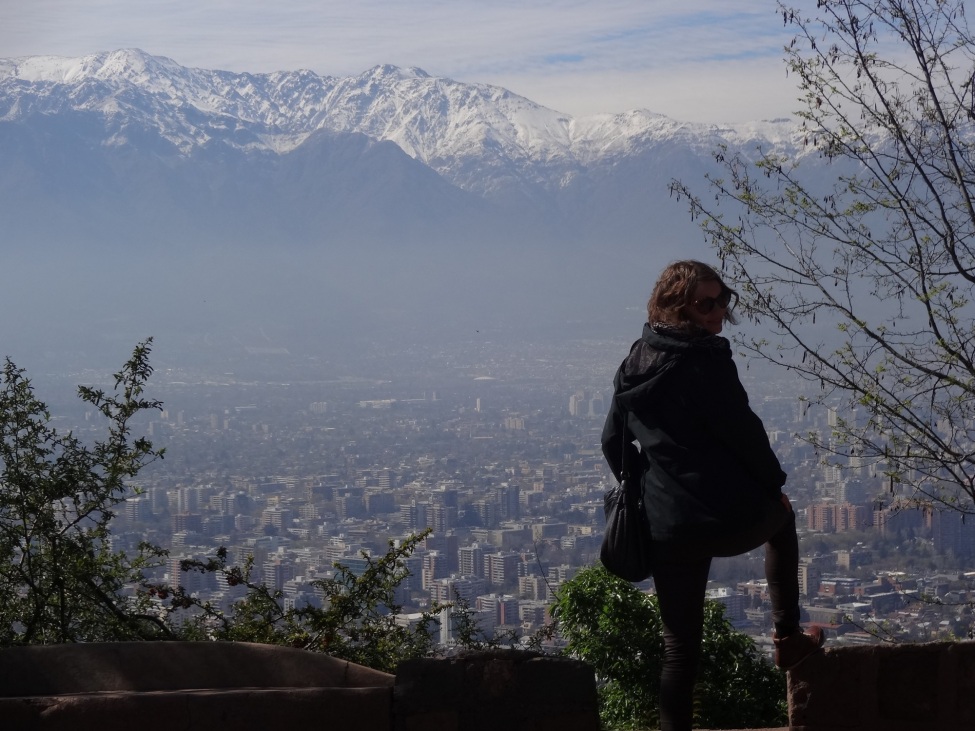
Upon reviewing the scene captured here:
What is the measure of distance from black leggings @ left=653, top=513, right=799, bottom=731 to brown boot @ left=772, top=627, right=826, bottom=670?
3 cm

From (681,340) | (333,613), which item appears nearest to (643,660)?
(333,613)

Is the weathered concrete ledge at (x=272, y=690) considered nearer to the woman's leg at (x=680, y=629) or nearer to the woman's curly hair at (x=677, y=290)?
the woman's leg at (x=680, y=629)

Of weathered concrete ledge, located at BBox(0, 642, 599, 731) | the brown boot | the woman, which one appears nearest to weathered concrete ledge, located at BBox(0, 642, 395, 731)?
weathered concrete ledge, located at BBox(0, 642, 599, 731)

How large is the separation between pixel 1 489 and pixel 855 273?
5.46m

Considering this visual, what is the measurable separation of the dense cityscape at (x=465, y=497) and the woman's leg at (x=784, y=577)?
1.72 m

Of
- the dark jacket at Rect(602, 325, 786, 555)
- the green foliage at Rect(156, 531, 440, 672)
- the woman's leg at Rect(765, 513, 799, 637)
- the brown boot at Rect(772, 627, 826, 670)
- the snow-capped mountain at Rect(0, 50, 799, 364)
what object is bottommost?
the green foliage at Rect(156, 531, 440, 672)

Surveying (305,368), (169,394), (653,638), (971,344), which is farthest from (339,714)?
(305,368)

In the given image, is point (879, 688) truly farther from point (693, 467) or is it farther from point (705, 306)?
point (705, 306)

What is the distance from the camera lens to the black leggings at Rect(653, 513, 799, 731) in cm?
Result: 366

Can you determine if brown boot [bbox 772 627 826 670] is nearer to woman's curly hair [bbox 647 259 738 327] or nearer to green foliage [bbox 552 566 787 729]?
woman's curly hair [bbox 647 259 738 327]

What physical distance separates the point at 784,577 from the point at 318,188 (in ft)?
395

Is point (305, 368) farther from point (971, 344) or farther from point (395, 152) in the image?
point (971, 344)

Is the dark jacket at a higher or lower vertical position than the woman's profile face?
lower

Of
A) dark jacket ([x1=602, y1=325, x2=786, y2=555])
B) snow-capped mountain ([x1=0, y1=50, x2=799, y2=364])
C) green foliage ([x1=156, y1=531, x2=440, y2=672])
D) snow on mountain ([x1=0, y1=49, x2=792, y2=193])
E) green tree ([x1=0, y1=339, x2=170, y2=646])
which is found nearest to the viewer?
dark jacket ([x1=602, y1=325, x2=786, y2=555])
